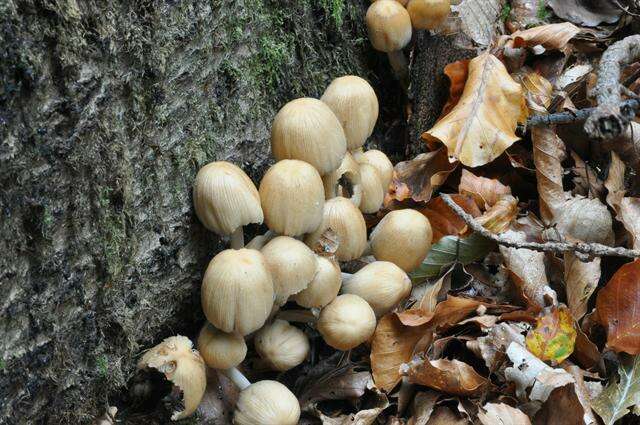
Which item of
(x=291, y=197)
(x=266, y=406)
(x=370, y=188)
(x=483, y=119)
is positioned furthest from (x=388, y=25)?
(x=266, y=406)

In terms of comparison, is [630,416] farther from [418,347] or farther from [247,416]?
[247,416]

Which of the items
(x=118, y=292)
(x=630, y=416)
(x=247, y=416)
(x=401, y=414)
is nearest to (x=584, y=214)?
(x=630, y=416)

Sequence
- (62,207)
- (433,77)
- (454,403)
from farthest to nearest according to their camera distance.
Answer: (433,77) → (454,403) → (62,207)

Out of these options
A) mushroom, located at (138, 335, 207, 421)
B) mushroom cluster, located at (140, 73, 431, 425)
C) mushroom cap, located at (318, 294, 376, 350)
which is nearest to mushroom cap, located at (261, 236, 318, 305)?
mushroom cluster, located at (140, 73, 431, 425)

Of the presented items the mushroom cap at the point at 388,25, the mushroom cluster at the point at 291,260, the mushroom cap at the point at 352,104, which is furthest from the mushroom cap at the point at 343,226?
the mushroom cap at the point at 388,25

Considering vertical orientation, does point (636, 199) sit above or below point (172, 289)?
below

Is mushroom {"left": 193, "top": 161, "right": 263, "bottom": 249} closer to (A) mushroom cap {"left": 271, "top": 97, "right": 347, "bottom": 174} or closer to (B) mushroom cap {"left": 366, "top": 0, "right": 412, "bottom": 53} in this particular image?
(A) mushroom cap {"left": 271, "top": 97, "right": 347, "bottom": 174}

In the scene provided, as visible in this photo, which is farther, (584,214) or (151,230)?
(584,214)
